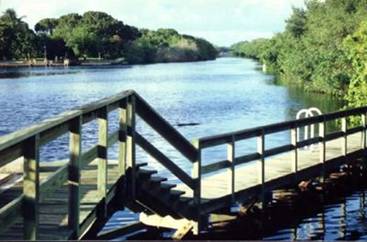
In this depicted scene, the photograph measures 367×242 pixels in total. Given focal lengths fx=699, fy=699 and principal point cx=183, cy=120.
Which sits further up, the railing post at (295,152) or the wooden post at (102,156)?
the wooden post at (102,156)

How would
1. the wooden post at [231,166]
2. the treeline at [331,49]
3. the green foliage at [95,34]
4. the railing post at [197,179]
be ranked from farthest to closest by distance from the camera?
the green foliage at [95,34] < the treeline at [331,49] < the wooden post at [231,166] < the railing post at [197,179]

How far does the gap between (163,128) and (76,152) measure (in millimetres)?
3307

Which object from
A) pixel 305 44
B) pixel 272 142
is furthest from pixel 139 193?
pixel 305 44

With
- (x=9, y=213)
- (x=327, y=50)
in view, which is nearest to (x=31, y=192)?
(x=9, y=213)

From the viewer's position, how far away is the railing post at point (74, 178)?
6.70 meters

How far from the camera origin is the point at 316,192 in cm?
1466

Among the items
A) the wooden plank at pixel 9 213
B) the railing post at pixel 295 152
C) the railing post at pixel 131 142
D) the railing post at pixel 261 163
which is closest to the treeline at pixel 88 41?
the railing post at pixel 295 152

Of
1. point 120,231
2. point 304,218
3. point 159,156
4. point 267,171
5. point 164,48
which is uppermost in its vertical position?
point 159,156

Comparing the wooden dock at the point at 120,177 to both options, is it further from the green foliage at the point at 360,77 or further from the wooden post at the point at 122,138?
the green foliage at the point at 360,77

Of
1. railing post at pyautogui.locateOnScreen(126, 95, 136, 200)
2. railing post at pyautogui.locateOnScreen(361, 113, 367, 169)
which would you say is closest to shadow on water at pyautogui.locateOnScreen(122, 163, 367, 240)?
railing post at pyautogui.locateOnScreen(361, 113, 367, 169)

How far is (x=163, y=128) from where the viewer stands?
9.99 m

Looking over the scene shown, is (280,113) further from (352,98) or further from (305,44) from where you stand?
(305,44)

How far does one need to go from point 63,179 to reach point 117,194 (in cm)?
257

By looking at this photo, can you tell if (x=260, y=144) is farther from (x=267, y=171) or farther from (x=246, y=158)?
(x=267, y=171)
